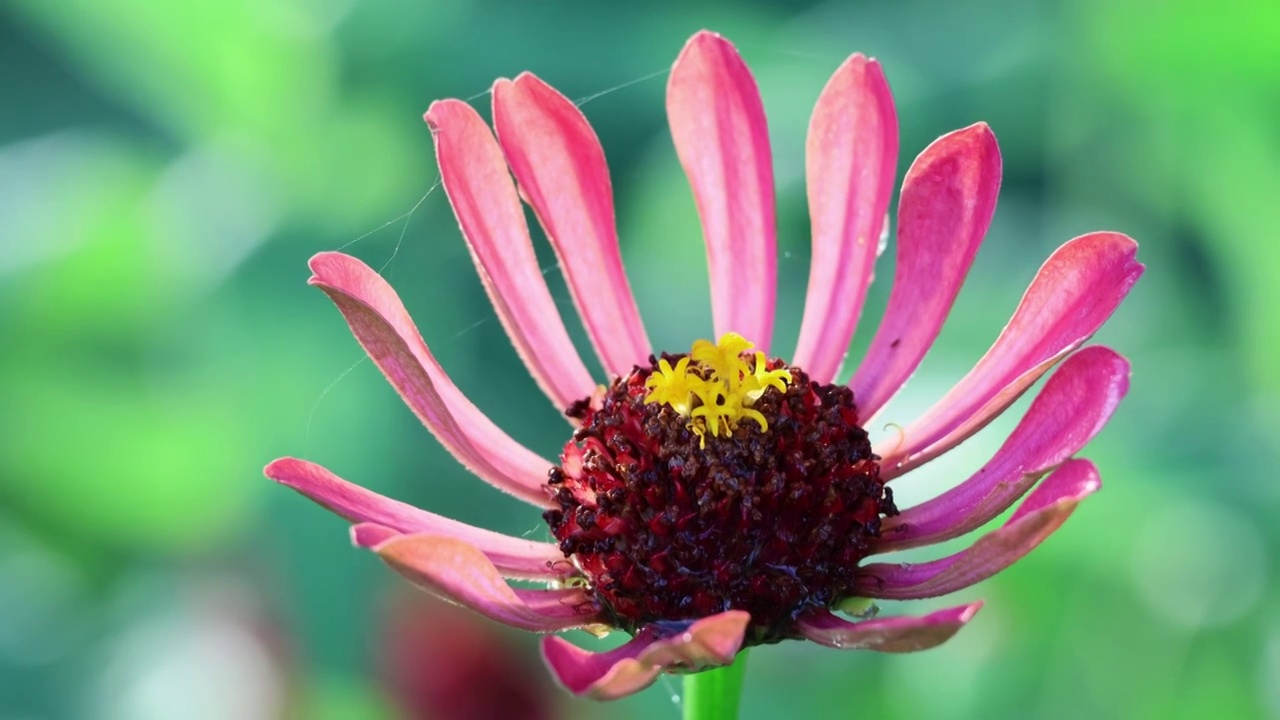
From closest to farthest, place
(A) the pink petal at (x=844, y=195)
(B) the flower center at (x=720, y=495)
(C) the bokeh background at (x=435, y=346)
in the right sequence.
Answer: (B) the flower center at (x=720, y=495) → (A) the pink petal at (x=844, y=195) → (C) the bokeh background at (x=435, y=346)

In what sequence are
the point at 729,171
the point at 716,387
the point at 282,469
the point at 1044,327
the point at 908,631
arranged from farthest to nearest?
the point at 729,171
the point at 716,387
the point at 1044,327
the point at 282,469
the point at 908,631

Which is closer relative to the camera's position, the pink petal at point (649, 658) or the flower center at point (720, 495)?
the pink petal at point (649, 658)

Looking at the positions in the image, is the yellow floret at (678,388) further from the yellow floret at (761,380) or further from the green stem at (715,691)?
the green stem at (715,691)

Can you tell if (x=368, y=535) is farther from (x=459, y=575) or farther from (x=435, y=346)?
(x=435, y=346)

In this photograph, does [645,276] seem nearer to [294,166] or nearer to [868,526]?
[294,166]

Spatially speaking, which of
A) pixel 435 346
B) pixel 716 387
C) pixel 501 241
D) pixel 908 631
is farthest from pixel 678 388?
pixel 435 346

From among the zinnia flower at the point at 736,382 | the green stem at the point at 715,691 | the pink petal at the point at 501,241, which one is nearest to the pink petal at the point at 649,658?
the zinnia flower at the point at 736,382

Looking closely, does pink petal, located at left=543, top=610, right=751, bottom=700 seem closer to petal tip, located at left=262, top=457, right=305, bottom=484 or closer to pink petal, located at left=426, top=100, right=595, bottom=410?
petal tip, located at left=262, top=457, right=305, bottom=484
